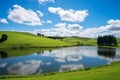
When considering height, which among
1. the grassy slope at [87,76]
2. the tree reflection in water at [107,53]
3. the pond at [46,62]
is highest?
the grassy slope at [87,76]

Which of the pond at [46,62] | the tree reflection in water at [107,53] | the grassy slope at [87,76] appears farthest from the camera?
the tree reflection in water at [107,53]

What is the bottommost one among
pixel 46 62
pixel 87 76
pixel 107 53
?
pixel 46 62

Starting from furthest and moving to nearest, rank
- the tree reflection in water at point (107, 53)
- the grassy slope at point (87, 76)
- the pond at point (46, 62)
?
the tree reflection in water at point (107, 53)
the pond at point (46, 62)
the grassy slope at point (87, 76)

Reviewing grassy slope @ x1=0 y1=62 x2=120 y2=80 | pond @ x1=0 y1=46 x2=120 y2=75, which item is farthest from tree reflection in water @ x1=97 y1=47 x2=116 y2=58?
grassy slope @ x1=0 y1=62 x2=120 y2=80

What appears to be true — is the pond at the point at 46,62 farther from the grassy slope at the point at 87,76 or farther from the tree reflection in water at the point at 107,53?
the grassy slope at the point at 87,76

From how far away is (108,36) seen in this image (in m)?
199

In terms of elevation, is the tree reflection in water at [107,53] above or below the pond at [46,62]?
above

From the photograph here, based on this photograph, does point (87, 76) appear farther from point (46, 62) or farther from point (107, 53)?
point (107, 53)

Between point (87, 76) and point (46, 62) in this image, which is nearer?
point (87, 76)

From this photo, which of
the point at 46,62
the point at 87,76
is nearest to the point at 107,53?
the point at 46,62

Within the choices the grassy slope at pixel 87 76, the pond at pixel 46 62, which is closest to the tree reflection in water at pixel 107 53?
the pond at pixel 46 62

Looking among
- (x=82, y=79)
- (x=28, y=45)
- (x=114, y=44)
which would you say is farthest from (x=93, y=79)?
(x=114, y=44)

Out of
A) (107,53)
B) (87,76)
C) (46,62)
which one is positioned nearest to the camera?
(87,76)

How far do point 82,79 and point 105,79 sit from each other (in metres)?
2.58
